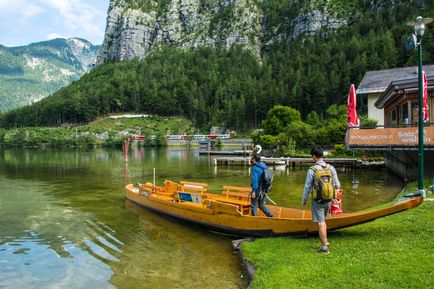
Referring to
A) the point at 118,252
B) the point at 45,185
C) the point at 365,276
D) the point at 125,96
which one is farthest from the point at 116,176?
the point at 125,96

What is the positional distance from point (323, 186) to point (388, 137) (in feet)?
57.8

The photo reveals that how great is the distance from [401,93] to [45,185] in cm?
3095

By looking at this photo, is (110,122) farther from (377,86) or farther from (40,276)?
(40,276)

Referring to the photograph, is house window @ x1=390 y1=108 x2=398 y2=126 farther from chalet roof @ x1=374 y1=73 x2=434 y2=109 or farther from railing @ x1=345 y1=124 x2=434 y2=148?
railing @ x1=345 y1=124 x2=434 y2=148

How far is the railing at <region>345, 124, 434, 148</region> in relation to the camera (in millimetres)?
23250

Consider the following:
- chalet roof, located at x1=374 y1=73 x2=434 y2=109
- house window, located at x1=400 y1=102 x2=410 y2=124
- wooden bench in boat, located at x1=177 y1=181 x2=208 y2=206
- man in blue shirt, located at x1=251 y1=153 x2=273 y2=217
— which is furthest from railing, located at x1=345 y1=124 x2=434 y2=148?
man in blue shirt, located at x1=251 y1=153 x2=273 y2=217

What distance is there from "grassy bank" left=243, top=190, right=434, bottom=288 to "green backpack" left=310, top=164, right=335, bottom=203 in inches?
60.2

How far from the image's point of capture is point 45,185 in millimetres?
34969

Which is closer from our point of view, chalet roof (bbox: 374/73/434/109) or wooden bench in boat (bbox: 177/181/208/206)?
wooden bench in boat (bbox: 177/181/208/206)

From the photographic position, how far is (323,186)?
1001cm

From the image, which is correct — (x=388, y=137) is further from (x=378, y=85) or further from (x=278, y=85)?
(x=278, y=85)

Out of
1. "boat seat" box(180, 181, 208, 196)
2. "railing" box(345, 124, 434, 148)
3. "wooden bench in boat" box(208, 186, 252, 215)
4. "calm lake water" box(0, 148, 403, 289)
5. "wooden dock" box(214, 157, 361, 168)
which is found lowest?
"calm lake water" box(0, 148, 403, 289)

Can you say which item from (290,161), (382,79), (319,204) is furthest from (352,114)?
(382,79)

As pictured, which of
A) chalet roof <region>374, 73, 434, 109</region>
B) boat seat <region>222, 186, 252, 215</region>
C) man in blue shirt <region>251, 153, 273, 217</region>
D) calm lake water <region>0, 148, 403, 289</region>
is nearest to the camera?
calm lake water <region>0, 148, 403, 289</region>
